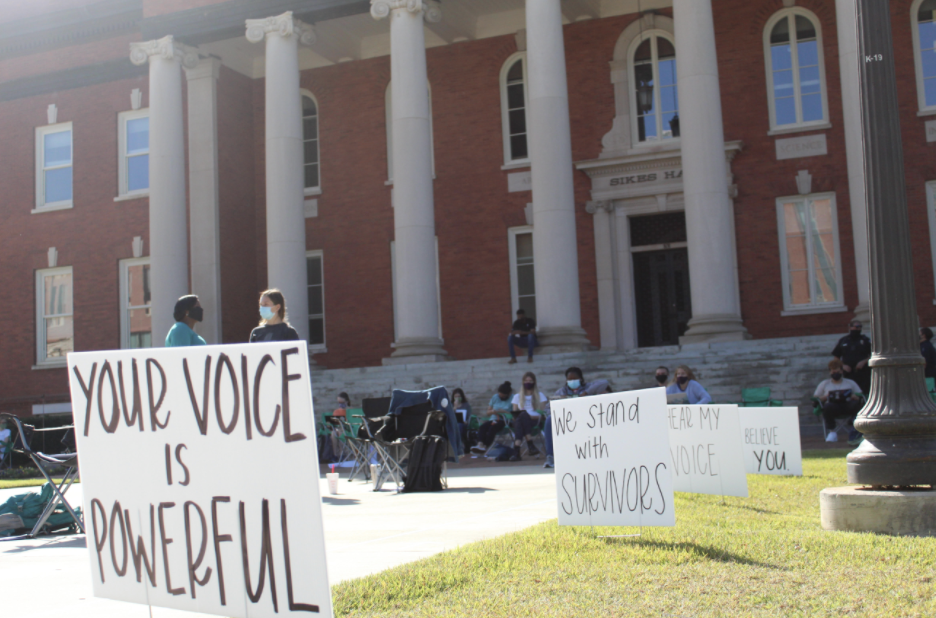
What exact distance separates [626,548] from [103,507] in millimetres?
2925

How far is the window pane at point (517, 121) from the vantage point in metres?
24.3

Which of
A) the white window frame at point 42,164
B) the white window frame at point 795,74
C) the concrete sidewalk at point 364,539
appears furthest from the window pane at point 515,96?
the concrete sidewalk at point 364,539

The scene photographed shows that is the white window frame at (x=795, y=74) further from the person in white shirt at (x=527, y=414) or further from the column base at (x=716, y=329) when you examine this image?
the person in white shirt at (x=527, y=414)

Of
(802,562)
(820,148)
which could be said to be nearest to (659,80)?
(820,148)

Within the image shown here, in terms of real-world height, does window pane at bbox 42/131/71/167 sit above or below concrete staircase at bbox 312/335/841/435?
above

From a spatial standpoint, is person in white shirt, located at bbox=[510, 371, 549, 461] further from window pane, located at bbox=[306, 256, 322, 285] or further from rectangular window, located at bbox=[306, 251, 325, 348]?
window pane, located at bbox=[306, 256, 322, 285]

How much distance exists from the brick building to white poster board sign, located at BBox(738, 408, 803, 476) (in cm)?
792

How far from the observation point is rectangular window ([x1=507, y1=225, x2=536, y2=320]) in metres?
23.9

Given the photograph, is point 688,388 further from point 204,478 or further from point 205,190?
point 205,190

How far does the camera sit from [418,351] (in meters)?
19.9

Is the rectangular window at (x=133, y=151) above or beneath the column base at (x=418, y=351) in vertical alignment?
above

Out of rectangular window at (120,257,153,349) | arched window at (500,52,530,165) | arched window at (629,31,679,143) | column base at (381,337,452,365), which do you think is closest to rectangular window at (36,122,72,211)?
rectangular window at (120,257,153,349)

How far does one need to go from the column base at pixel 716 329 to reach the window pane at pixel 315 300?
36.1 ft

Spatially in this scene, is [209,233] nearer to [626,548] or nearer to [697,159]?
[697,159]
